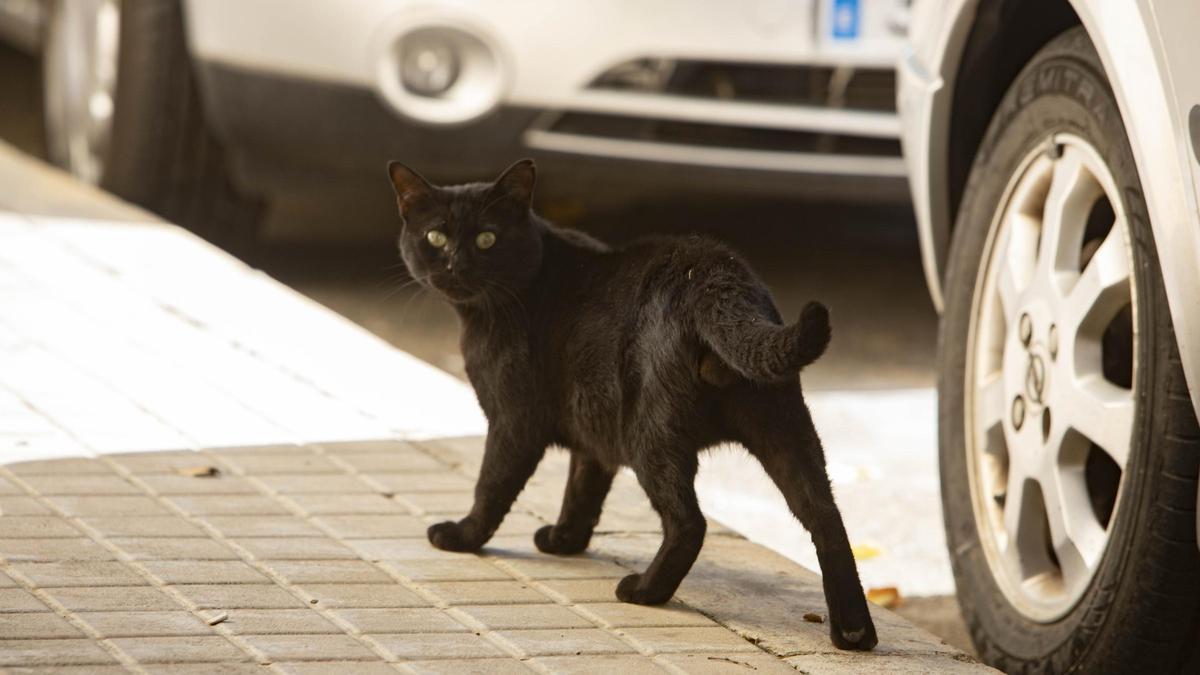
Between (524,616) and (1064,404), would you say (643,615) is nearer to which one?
(524,616)

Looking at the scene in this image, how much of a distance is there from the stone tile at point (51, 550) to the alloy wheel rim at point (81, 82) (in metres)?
4.04

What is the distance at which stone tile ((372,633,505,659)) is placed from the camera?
3.09 metres

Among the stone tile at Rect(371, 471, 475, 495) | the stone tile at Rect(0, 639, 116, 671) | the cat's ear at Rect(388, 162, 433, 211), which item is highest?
the cat's ear at Rect(388, 162, 433, 211)

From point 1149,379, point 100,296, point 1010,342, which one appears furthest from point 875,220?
point 1149,379

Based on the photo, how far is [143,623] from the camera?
315 centimetres

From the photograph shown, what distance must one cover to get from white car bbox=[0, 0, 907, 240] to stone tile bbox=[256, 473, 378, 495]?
2.31 m

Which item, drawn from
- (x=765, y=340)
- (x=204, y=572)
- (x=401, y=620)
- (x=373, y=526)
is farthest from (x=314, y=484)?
(x=765, y=340)

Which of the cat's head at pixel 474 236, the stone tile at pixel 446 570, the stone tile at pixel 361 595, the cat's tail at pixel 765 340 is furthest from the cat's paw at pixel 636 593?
the cat's head at pixel 474 236

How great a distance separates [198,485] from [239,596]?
78 cm

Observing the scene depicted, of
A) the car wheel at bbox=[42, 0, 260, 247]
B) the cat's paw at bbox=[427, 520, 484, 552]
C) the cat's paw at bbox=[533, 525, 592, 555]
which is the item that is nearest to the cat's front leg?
the cat's paw at bbox=[427, 520, 484, 552]

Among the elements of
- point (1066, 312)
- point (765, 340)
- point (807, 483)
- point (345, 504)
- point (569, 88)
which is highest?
point (569, 88)

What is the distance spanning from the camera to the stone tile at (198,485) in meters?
4.03

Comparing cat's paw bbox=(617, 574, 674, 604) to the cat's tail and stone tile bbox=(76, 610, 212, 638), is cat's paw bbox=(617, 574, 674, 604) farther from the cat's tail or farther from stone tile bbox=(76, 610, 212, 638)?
stone tile bbox=(76, 610, 212, 638)

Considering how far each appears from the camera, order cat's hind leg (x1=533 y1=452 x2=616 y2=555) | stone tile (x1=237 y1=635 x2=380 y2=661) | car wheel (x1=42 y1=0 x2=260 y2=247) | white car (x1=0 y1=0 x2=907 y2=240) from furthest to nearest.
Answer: car wheel (x1=42 y1=0 x2=260 y2=247)
white car (x1=0 y1=0 x2=907 y2=240)
cat's hind leg (x1=533 y1=452 x2=616 y2=555)
stone tile (x1=237 y1=635 x2=380 y2=661)
